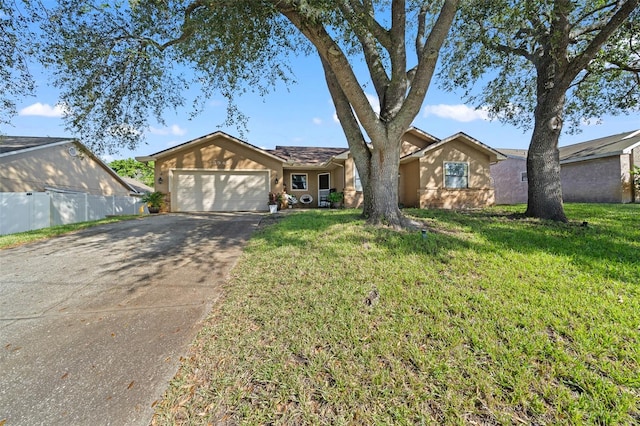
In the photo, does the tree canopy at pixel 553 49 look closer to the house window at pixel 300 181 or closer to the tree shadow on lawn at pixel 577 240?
the tree shadow on lawn at pixel 577 240

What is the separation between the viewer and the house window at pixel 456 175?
1346 cm

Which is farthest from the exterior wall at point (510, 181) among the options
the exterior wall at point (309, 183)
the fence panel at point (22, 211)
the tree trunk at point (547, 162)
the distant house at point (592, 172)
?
the fence panel at point (22, 211)

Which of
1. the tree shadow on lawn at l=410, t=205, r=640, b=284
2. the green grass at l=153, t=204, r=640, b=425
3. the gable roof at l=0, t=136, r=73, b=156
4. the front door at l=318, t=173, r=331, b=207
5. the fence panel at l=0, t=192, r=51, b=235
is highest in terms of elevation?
the gable roof at l=0, t=136, r=73, b=156

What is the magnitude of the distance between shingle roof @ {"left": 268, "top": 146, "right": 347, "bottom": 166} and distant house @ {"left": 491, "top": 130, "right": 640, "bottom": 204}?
13.0 meters

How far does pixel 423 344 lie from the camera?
7.53 feet

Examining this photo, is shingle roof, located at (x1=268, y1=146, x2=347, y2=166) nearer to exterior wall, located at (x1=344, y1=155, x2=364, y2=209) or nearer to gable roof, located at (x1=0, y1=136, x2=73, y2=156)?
exterior wall, located at (x1=344, y1=155, x2=364, y2=209)

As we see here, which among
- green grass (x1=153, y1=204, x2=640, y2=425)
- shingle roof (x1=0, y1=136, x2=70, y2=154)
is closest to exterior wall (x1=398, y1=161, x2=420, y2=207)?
green grass (x1=153, y1=204, x2=640, y2=425)

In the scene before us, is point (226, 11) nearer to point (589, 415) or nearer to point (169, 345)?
point (169, 345)

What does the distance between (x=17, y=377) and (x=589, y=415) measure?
419cm

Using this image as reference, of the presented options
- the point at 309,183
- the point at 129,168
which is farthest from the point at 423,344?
the point at 129,168

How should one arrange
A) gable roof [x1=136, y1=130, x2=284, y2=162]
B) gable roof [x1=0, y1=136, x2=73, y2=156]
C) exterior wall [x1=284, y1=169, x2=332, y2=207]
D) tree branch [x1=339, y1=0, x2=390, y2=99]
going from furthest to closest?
exterior wall [x1=284, y1=169, x2=332, y2=207]
gable roof [x1=136, y1=130, x2=284, y2=162]
gable roof [x1=0, y1=136, x2=73, y2=156]
tree branch [x1=339, y1=0, x2=390, y2=99]

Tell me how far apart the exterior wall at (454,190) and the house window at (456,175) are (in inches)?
8.0

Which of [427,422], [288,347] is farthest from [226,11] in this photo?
[427,422]

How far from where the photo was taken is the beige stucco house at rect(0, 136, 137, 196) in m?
12.0
